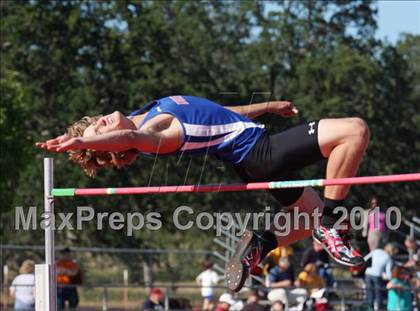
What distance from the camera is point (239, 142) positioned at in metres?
5.96

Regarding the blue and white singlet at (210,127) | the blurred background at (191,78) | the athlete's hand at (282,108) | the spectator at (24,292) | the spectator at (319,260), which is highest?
the blurred background at (191,78)

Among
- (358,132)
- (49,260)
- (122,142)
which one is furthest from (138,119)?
(358,132)

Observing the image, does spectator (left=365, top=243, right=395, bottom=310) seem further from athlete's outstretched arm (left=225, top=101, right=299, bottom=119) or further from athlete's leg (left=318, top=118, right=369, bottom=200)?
athlete's leg (left=318, top=118, right=369, bottom=200)

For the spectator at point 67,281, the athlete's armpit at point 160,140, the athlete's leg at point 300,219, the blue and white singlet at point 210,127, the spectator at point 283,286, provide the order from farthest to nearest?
the spectator at point 67,281 < the spectator at point 283,286 < the athlete's leg at point 300,219 < the blue and white singlet at point 210,127 < the athlete's armpit at point 160,140

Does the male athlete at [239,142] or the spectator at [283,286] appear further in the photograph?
the spectator at [283,286]

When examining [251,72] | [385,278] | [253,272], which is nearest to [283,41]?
[251,72]

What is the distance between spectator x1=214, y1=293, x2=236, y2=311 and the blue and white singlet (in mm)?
5304

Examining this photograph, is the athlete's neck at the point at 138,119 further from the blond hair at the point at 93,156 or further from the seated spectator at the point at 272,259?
the seated spectator at the point at 272,259

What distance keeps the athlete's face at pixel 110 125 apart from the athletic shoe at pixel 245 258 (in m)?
1.17

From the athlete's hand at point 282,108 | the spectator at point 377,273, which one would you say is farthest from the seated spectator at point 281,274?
the athlete's hand at point 282,108

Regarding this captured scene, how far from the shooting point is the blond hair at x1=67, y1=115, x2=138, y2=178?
5895mm

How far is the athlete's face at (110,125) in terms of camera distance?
18.6ft

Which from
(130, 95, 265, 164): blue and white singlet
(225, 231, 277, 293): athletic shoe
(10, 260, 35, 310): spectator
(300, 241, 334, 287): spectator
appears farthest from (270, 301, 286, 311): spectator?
(130, 95, 265, 164): blue and white singlet

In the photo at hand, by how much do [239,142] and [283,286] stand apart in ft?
20.7
